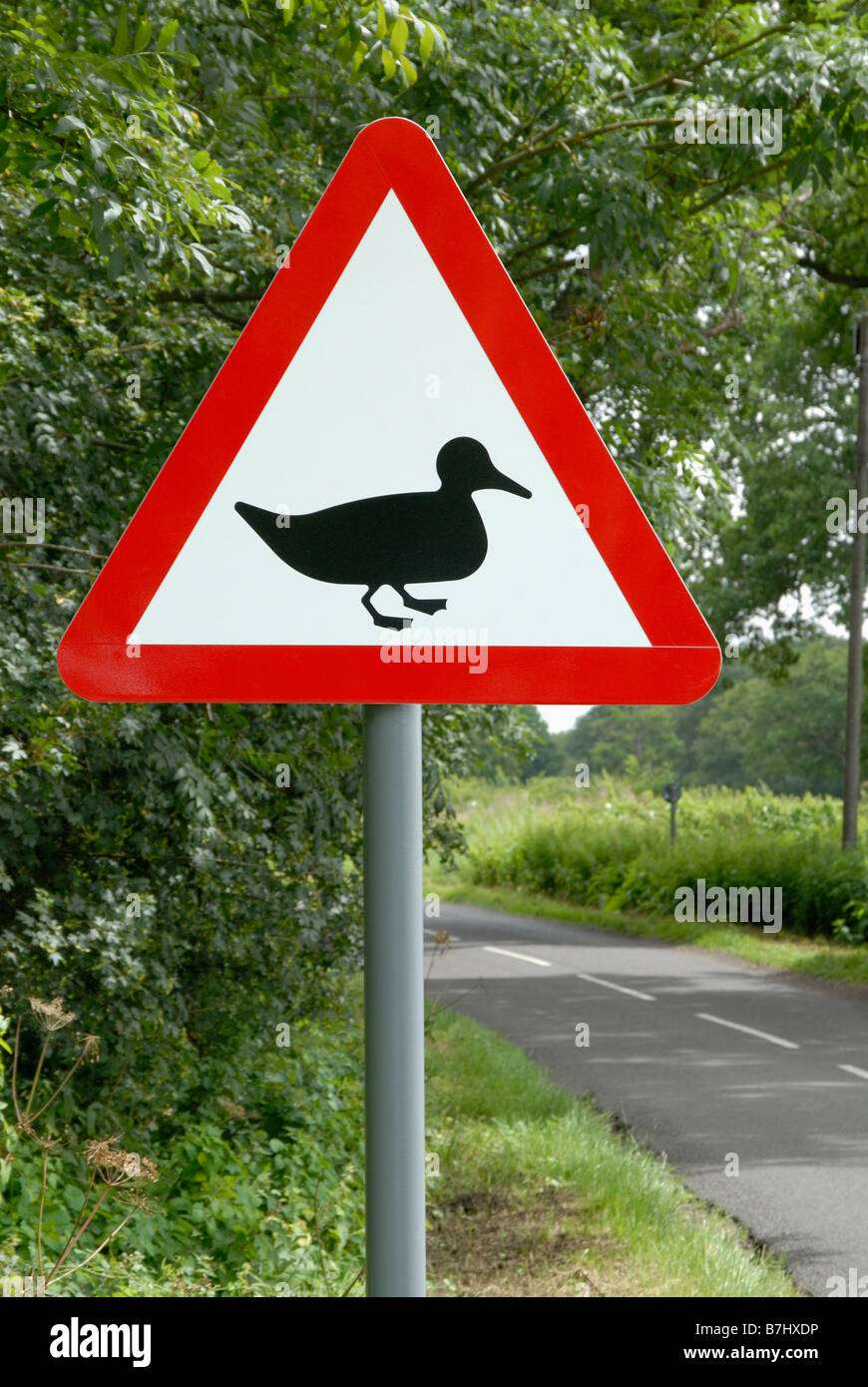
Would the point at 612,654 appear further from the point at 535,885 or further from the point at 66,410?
the point at 535,885

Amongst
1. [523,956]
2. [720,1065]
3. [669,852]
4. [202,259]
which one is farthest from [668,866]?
[202,259]

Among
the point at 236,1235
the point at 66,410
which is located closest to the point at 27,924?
the point at 236,1235

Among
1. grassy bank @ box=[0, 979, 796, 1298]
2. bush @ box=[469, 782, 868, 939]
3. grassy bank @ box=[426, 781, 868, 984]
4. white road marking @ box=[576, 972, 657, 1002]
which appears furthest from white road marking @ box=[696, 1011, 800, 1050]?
bush @ box=[469, 782, 868, 939]

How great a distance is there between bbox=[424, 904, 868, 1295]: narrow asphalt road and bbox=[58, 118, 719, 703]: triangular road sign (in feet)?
14.1

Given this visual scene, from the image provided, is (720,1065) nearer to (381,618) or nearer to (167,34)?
(167,34)

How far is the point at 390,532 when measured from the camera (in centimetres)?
140

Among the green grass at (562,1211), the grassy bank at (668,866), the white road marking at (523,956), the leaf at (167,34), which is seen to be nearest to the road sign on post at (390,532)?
the leaf at (167,34)

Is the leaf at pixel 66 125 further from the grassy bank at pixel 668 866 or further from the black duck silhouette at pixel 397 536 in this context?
the grassy bank at pixel 668 866

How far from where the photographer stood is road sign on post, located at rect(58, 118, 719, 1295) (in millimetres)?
1379

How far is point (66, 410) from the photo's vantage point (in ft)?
17.0

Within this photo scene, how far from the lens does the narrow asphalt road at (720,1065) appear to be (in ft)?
19.7

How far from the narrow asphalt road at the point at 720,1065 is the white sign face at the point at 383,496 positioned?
4333 millimetres

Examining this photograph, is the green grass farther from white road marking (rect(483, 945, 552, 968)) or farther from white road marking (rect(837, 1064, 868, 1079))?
white road marking (rect(483, 945, 552, 968))
